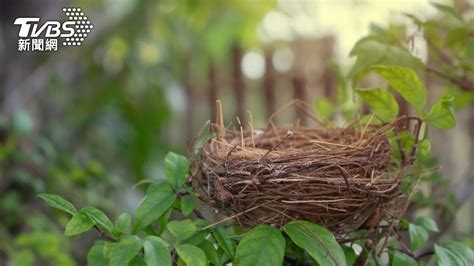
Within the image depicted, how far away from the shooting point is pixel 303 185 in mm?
878

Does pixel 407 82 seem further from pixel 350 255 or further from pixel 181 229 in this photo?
pixel 181 229

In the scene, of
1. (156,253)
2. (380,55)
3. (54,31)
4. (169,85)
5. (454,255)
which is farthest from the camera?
(169,85)

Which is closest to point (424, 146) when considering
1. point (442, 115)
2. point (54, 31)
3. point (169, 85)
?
point (442, 115)

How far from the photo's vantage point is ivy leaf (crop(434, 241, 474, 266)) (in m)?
0.90

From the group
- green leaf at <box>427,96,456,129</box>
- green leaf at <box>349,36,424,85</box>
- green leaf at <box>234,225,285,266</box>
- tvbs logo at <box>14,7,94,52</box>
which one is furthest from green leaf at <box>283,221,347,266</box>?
tvbs logo at <box>14,7,94,52</box>

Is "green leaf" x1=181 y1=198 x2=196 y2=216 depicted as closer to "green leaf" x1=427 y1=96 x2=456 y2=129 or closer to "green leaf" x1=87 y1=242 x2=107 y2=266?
"green leaf" x1=87 y1=242 x2=107 y2=266

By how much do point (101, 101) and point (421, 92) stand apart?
2.19 m

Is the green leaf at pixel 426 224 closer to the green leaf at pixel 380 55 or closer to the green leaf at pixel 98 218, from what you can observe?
the green leaf at pixel 380 55

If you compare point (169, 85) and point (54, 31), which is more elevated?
Result: point (54, 31)

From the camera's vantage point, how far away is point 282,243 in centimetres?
83

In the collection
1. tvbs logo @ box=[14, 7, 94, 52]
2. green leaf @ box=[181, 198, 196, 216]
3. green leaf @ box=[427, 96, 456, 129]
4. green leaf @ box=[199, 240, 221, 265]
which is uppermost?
tvbs logo @ box=[14, 7, 94, 52]

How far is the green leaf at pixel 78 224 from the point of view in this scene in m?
0.85

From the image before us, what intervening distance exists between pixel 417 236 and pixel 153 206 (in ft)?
1.16

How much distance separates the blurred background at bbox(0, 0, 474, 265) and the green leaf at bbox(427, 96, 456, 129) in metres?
0.19
